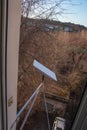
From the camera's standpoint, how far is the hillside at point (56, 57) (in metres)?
1.05

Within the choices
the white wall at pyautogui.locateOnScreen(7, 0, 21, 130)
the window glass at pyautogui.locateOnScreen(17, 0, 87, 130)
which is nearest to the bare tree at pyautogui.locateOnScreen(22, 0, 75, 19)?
the window glass at pyautogui.locateOnScreen(17, 0, 87, 130)

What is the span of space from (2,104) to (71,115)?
534mm

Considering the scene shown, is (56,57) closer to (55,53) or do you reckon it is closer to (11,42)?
(55,53)

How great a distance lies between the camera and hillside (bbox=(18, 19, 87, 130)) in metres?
1.05

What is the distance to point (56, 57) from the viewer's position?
1156 mm

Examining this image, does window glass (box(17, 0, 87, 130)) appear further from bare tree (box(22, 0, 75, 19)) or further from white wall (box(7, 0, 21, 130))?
white wall (box(7, 0, 21, 130))

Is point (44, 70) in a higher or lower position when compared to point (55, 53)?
lower

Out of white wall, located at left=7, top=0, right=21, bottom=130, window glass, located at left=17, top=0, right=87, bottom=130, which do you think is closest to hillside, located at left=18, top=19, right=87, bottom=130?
window glass, located at left=17, top=0, right=87, bottom=130

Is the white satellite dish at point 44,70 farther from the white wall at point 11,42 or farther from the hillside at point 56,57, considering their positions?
the white wall at point 11,42

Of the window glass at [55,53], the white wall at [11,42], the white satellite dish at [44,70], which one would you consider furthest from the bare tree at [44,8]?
the white satellite dish at [44,70]

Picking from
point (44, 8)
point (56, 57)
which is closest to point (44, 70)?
point (56, 57)

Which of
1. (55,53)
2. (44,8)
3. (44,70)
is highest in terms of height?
(44,8)

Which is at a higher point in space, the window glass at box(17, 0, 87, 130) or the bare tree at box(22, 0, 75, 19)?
the bare tree at box(22, 0, 75, 19)

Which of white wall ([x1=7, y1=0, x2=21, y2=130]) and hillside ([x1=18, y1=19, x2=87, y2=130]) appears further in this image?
hillside ([x1=18, y1=19, x2=87, y2=130])
